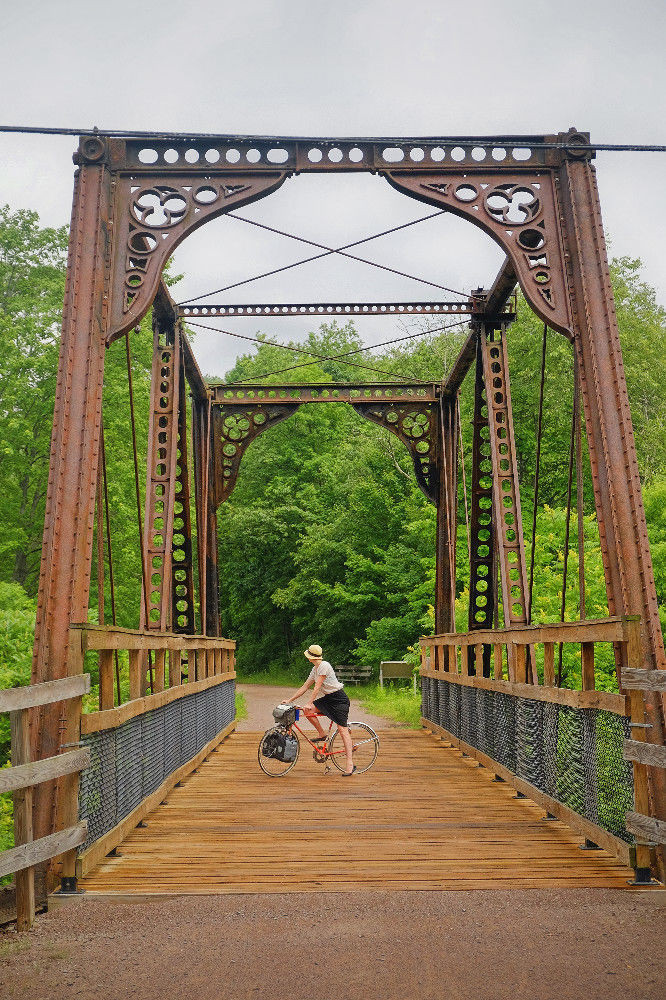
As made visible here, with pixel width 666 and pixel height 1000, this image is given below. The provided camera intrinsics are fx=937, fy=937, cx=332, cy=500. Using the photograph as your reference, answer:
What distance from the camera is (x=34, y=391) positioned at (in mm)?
18734

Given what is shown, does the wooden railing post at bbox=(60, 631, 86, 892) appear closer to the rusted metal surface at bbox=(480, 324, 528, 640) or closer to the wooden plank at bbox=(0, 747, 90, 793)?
the wooden plank at bbox=(0, 747, 90, 793)

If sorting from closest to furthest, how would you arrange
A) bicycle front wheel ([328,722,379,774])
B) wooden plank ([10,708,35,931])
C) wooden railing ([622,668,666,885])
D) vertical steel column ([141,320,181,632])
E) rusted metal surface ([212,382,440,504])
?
1. wooden plank ([10,708,35,931])
2. wooden railing ([622,668,666,885])
3. bicycle front wheel ([328,722,379,774])
4. vertical steel column ([141,320,181,632])
5. rusted metal surface ([212,382,440,504])

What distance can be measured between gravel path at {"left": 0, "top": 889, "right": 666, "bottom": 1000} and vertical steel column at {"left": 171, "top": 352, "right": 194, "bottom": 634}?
6691 millimetres

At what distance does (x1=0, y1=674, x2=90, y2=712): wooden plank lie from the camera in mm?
3811

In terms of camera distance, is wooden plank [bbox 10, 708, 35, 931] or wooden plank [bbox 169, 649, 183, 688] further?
wooden plank [bbox 169, 649, 183, 688]

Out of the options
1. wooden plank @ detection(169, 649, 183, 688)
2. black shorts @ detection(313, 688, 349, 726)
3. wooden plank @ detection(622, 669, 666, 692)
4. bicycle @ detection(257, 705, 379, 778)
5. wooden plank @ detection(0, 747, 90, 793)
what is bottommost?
bicycle @ detection(257, 705, 379, 778)

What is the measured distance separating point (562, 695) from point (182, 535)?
6.35 meters

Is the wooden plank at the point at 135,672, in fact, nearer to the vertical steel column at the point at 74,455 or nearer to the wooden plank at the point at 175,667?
the vertical steel column at the point at 74,455

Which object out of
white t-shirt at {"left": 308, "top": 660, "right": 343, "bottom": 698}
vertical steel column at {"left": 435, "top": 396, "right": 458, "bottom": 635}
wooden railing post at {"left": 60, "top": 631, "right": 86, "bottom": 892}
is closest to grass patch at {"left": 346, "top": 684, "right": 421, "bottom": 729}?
vertical steel column at {"left": 435, "top": 396, "right": 458, "bottom": 635}

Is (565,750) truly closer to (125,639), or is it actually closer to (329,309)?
(125,639)

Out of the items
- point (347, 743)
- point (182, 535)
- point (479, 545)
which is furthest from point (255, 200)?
point (479, 545)

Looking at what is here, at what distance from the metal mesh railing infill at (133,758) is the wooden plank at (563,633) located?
9.09 ft

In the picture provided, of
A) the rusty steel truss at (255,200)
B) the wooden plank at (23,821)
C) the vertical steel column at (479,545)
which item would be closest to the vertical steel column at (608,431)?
the rusty steel truss at (255,200)

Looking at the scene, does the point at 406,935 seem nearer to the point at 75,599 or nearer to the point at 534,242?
the point at 75,599
